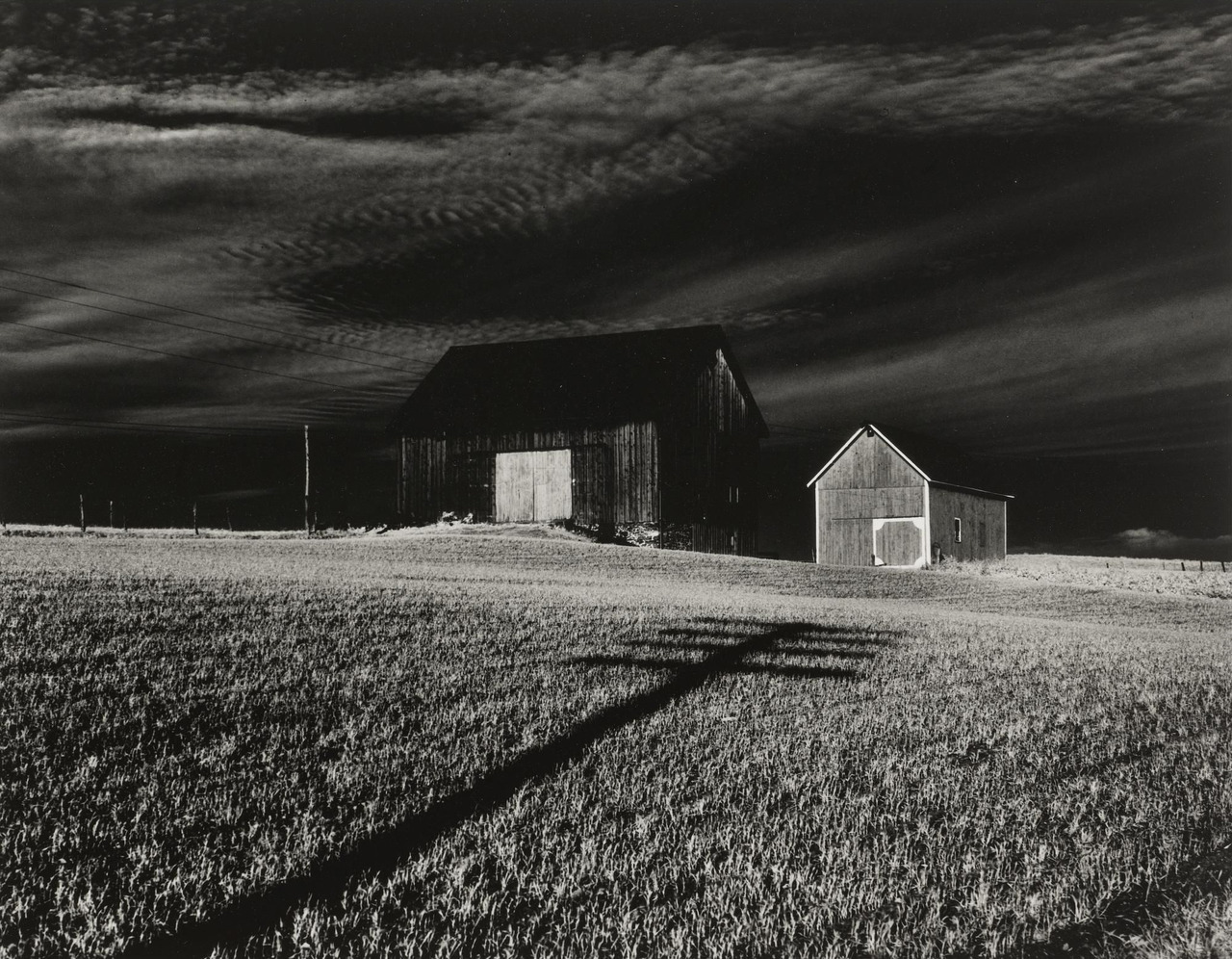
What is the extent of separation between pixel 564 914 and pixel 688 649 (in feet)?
24.3

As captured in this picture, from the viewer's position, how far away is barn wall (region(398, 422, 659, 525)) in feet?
115

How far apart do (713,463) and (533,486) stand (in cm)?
771

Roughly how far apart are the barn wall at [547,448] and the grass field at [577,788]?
22.1 meters

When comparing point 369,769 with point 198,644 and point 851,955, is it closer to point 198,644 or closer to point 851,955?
point 851,955

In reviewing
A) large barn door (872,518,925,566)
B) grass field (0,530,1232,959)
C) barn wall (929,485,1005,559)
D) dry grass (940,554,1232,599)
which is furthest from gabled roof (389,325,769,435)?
grass field (0,530,1232,959)

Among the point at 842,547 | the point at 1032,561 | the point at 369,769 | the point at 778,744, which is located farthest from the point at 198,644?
the point at 1032,561

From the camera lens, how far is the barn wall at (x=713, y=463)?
3600cm

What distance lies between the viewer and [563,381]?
3744 centimetres

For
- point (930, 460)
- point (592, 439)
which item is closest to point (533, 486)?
point (592, 439)

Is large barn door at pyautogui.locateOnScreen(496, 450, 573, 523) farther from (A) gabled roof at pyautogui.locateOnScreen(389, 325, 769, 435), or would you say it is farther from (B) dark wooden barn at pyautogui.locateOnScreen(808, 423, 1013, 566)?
(B) dark wooden barn at pyautogui.locateOnScreen(808, 423, 1013, 566)

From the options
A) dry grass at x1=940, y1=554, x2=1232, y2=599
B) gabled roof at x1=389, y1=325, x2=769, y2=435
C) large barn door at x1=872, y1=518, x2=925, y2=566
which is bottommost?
dry grass at x1=940, y1=554, x2=1232, y2=599

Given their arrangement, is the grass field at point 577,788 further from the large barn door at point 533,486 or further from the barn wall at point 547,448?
the large barn door at point 533,486

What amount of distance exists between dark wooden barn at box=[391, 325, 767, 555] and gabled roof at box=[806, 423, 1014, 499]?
18.8 ft

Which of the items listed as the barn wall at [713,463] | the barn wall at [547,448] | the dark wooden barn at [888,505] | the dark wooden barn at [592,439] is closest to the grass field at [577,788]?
the barn wall at [547,448]
